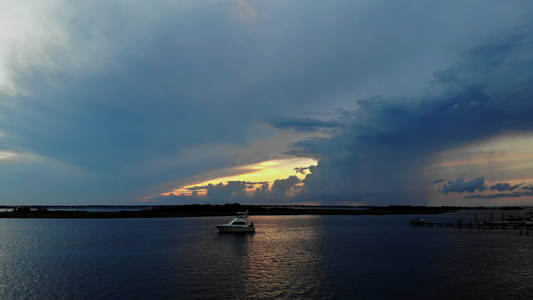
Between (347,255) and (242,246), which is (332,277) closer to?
(347,255)

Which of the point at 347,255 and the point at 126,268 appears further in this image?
the point at 347,255

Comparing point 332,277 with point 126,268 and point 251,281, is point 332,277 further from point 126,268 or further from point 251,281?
point 126,268

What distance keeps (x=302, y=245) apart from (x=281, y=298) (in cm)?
3238

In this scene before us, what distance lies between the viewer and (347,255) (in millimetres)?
46656

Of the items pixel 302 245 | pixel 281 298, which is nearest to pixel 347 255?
pixel 302 245

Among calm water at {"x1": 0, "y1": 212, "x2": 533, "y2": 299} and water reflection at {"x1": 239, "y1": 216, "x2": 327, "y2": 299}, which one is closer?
calm water at {"x1": 0, "y1": 212, "x2": 533, "y2": 299}

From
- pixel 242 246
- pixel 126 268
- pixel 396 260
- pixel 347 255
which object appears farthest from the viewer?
pixel 242 246

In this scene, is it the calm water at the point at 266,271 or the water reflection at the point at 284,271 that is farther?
the water reflection at the point at 284,271

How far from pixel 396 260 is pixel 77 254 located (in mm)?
46270

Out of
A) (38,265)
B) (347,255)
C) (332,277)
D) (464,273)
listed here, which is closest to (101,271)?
(38,265)

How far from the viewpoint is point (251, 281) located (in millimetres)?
31609

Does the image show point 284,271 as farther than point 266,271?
No

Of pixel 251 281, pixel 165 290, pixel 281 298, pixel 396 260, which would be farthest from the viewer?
pixel 396 260

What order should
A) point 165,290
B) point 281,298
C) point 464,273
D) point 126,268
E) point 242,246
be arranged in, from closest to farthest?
point 281,298, point 165,290, point 464,273, point 126,268, point 242,246
